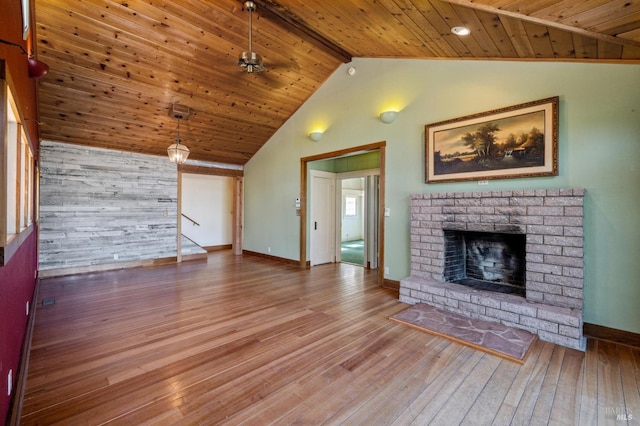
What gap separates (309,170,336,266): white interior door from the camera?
21.2ft

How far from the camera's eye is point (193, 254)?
23.7 feet

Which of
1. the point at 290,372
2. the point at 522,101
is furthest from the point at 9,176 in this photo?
the point at 522,101

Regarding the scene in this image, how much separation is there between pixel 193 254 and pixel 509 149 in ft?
22.2

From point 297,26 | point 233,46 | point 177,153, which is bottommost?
point 177,153

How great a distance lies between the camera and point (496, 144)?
3.56m

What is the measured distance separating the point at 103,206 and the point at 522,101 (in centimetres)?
728

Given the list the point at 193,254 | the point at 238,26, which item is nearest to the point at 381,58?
the point at 238,26

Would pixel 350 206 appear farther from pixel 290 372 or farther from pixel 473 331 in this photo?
pixel 290 372

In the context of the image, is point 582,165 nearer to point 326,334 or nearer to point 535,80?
point 535,80

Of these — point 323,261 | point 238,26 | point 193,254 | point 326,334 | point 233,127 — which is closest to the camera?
point 326,334

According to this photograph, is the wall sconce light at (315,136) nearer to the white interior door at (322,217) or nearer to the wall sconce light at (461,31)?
the white interior door at (322,217)

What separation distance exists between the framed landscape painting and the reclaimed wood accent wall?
5.75 m

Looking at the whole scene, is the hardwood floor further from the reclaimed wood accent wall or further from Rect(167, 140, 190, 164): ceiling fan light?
Rect(167, 140, 190, 164): ceiling fan light

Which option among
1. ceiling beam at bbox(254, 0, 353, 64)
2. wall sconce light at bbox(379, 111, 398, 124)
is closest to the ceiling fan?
ceiling beam at bbox(254, 0, 353, 64)
